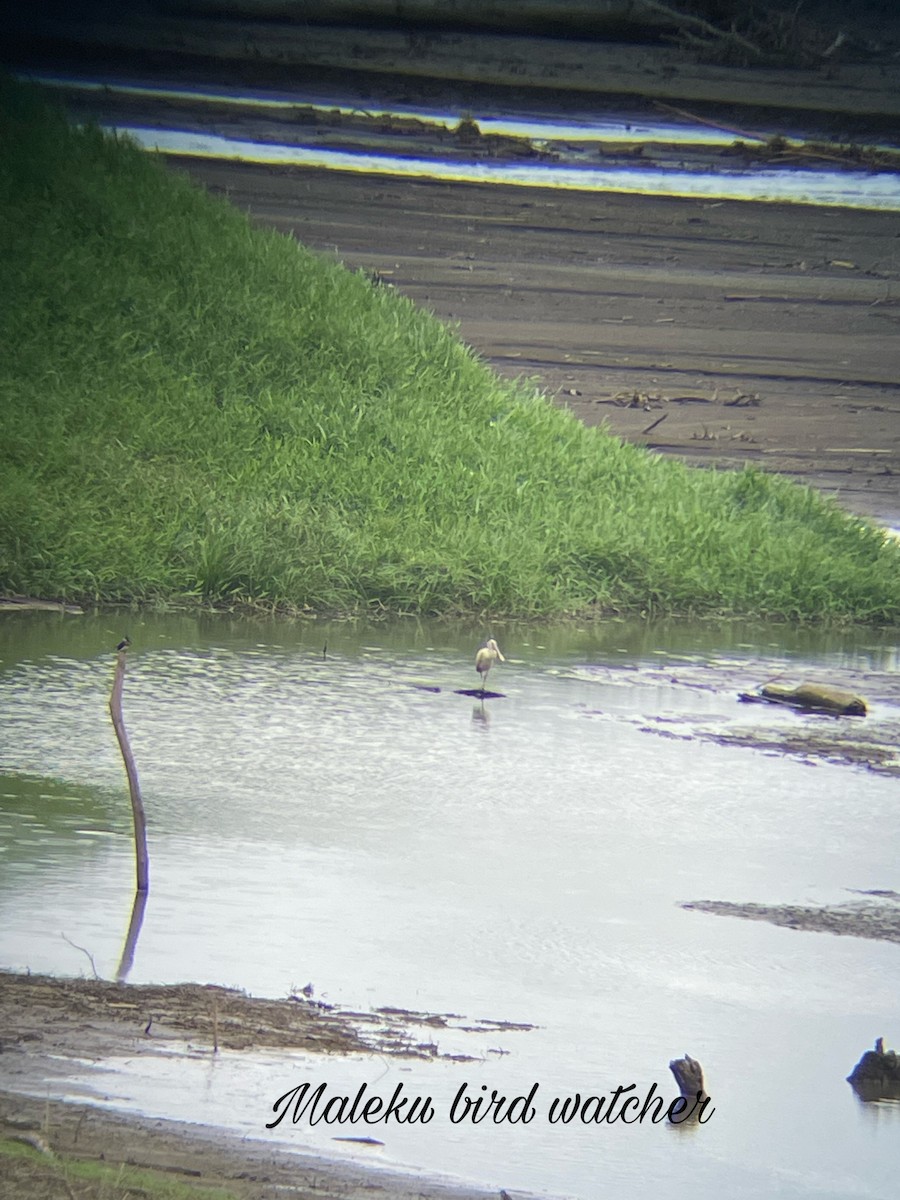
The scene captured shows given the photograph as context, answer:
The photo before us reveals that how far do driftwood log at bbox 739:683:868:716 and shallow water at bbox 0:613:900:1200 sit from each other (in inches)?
4.4

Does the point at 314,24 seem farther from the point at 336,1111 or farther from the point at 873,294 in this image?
the point at 336,1111

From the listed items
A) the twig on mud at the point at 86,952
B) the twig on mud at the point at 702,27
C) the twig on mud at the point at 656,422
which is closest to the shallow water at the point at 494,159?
the twig on mud at the point at 702,27

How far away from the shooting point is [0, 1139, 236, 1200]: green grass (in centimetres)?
193

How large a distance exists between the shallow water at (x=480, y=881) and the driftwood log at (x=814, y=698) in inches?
4.4

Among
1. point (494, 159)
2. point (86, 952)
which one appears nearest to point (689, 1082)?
point (86, 952)

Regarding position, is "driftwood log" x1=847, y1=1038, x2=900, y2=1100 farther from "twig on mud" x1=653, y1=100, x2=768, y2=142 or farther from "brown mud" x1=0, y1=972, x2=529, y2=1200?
"twig on mud" x1=653, y1=100, x2=768, y2=142

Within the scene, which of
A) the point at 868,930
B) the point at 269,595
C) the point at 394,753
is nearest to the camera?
the point at 868,930

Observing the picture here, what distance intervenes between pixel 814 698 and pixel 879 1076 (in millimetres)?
3035

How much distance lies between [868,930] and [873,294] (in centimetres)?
612

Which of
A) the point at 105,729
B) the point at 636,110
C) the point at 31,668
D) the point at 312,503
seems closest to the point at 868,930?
the point at 105,729

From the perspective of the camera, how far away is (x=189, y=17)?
8.57 metres

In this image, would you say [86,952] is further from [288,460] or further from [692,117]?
[692,117]

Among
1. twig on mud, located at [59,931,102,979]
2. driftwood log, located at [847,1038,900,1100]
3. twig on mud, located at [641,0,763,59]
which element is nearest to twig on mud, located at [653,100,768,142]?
twig on mud, located at [641,0,763,59]

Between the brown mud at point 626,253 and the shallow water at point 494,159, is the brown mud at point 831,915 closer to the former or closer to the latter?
the brown mud at point 626,253
